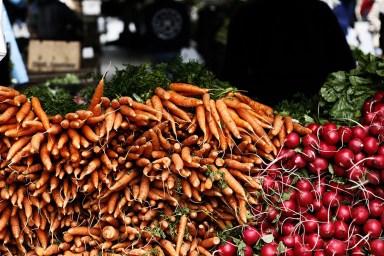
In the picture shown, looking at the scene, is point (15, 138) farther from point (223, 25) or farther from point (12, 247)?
point (223, 25)

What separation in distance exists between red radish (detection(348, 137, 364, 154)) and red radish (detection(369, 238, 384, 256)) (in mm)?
531

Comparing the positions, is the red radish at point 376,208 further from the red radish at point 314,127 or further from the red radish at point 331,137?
the red radish at point 314,127

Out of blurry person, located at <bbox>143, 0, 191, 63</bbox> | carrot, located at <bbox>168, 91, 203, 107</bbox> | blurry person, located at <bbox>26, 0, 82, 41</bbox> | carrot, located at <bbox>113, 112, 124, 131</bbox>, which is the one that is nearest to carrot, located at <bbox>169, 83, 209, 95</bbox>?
carrot, located at <bbox>168, 91, 203, 107</bbox>

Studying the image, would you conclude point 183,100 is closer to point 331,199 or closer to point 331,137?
point 331,137

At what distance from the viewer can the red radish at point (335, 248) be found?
8.42 feet

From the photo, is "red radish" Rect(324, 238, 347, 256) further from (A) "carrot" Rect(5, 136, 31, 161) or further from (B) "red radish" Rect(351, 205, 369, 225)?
(A) "carrot" Rect(5, 136, 31, 161)

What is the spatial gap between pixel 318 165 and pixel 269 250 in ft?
1.97

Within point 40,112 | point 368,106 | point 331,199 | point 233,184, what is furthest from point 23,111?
point 368,106

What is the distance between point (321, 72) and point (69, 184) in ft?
8.78

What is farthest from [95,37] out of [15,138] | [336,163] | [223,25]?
[336,163]

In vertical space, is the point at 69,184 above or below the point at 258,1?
below

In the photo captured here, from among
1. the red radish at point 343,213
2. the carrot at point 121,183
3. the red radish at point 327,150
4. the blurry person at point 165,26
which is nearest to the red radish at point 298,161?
the red radish at point 327,150

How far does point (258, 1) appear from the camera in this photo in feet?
14.8

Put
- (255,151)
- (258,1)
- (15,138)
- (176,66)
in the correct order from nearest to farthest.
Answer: (15,138)
(255,151)
(176,66)
(258,1)
